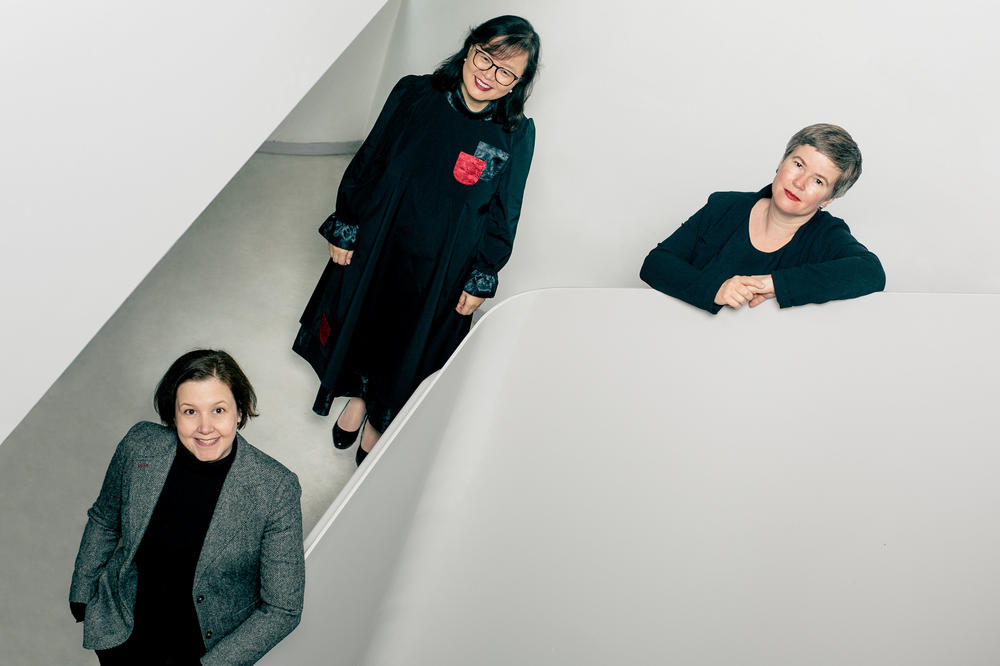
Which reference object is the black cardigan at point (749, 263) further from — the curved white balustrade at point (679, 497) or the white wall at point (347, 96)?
the white wall at point (347, 96)

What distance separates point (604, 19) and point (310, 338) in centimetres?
164

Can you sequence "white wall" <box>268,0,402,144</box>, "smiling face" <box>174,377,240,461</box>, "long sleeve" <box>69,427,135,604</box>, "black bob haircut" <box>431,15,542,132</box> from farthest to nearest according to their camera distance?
1. "white wall" <box>268,0,402,144</box>
2. "black bob haircut" <box>431,15,542,132</box>
3. "long sleeve" <box>69,427,135,604</box>
4. "smiling face" <box>174,377,240,461</box>

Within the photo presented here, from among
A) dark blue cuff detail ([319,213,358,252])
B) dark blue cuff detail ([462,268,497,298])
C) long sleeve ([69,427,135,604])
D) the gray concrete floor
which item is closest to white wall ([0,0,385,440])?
the gray concrete floor

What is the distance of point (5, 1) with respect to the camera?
1576mm

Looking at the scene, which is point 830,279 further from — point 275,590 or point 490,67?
point 275,590

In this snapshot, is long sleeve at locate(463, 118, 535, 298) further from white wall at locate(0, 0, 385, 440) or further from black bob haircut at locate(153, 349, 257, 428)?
black bob haircut at locate(153, 349, 257, 428)

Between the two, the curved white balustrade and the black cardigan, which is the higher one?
the black cardigan

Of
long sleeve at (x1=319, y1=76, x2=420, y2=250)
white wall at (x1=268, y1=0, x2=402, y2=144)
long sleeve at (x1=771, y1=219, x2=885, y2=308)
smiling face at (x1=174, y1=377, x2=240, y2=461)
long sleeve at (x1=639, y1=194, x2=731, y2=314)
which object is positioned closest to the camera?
smiling face at (x1=174, y1=377, x2=240, y2=461)

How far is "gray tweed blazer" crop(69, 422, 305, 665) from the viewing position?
1875mm

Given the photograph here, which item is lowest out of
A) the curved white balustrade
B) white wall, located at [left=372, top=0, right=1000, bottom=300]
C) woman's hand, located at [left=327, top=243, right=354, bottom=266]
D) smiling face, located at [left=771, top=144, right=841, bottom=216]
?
the curved white balustrade

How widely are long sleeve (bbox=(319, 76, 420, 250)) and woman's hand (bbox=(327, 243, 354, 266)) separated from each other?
14 millimetres

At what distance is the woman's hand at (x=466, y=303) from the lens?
9.94 feet

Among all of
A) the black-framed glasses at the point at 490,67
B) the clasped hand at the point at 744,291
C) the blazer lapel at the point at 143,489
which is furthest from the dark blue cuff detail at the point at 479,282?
the blazer lapel at the point at 143,489

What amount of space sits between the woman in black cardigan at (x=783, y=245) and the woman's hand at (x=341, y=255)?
110 centimetres
